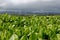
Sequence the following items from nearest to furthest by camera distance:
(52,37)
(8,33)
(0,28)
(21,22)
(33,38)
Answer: (33,38) → (52,37) → (8,33) → (0,28) → (21,22)

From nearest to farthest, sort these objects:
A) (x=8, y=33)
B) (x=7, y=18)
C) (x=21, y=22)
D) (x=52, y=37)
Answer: (x=52, y=37), (x=8, y=33), (x=21, y=22), (x=7, y=18)

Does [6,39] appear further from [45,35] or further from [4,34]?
[45,35]

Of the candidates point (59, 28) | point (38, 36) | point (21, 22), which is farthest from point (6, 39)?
point (21, 22)

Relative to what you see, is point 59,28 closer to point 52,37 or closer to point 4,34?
point 52,37

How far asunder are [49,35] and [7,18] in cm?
232

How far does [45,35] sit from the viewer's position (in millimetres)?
2932

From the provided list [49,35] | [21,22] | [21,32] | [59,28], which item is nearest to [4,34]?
[21,32]

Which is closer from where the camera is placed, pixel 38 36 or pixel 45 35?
pixel 38 36

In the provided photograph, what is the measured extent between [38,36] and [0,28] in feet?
3.41

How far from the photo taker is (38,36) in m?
2.73

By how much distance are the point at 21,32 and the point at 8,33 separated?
272 millimetres

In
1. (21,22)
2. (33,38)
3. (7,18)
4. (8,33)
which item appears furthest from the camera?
(7,18)

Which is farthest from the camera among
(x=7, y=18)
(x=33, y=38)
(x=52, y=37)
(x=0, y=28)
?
(x=7, y=18)

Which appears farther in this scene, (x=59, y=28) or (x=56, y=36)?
(x=59, y=28)
